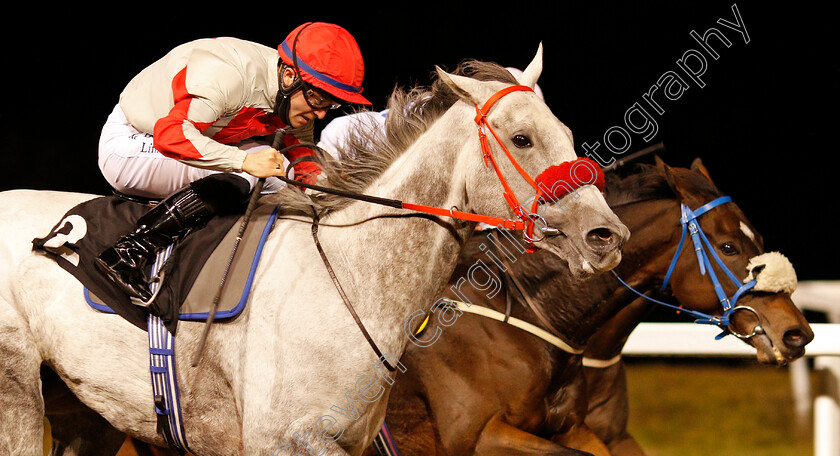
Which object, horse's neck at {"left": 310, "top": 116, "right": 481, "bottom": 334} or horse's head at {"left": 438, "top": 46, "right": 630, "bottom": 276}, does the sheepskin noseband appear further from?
horse's neck at {"left": 310, "top": 116, "right": 481, "bottom": 334}

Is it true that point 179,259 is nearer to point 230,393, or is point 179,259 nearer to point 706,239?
point 230,393

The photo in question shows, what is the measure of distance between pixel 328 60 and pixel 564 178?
0.86 meters

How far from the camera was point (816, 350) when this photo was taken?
3.66 m

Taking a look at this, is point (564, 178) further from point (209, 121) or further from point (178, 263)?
point (178, 263)

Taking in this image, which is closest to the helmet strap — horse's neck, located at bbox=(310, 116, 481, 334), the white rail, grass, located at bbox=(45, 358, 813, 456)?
horse's neck, located at bbox=(310, 116, 481, 334)

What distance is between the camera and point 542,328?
10.4ft

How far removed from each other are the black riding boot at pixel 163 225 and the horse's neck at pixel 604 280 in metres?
1.35

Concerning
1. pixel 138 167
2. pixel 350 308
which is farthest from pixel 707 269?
pixel 138 167

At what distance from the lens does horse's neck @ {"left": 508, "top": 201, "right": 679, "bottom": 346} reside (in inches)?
126

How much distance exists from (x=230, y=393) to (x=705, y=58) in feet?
15.1

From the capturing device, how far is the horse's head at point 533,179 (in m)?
2.10

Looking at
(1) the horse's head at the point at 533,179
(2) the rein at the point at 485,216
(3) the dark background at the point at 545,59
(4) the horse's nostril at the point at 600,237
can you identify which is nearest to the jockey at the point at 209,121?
(2) the rein at the point at 485,216

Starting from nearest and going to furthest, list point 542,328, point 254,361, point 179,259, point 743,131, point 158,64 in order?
point 254,361, point 179,259, point 158,64, point 542,328, point 743,131

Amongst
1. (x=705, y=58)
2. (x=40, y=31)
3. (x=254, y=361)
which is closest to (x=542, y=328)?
(x=254, y=361)
